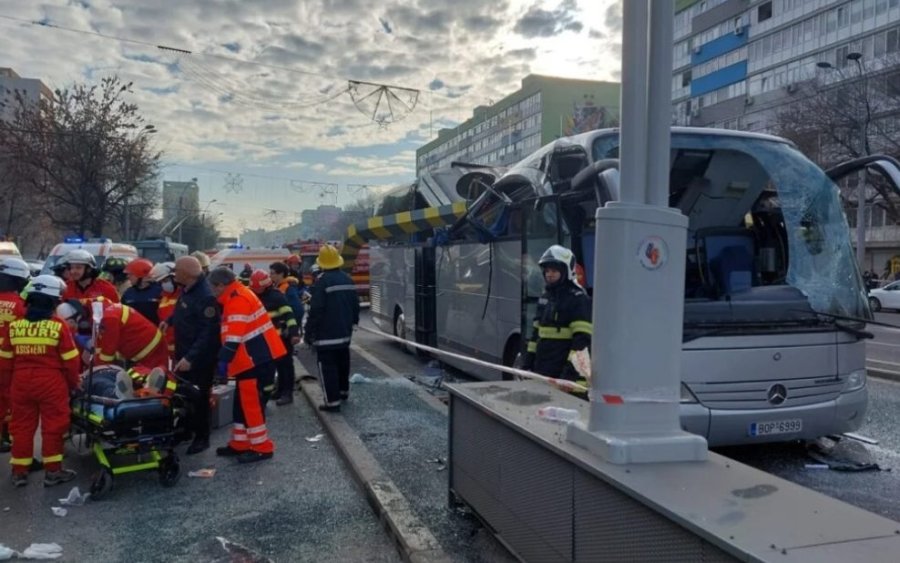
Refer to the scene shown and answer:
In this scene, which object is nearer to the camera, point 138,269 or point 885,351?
point 138,269

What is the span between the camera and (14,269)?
6129mm

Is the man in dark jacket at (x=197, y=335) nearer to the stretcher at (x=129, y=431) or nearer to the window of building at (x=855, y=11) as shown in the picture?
the stretcher at (x=129, y=431)

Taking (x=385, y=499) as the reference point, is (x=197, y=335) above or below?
above

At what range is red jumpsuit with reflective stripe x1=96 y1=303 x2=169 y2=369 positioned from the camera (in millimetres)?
6316

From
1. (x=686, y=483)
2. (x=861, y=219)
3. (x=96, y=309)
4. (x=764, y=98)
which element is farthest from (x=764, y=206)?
(x=764, y=98)

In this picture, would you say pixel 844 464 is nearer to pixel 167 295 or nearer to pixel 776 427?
pixel 776 427

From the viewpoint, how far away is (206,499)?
5.26 meters

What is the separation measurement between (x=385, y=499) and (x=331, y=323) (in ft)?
11.2

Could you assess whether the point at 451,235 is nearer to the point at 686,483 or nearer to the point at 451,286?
the point at 451,286

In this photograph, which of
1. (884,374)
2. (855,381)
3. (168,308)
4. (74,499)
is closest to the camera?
(74,499)

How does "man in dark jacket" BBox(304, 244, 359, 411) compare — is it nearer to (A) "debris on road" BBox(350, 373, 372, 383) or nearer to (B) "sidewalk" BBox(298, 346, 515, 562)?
(B) "sidewalk" BBox(298, 346, 515, 562)

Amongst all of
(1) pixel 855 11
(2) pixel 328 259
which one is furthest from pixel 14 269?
(1) pixel 855 11

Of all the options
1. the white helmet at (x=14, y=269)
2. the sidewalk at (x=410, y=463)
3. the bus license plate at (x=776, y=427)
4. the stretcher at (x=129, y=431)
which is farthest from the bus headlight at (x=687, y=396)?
the white helmet at (x=14, y=269)

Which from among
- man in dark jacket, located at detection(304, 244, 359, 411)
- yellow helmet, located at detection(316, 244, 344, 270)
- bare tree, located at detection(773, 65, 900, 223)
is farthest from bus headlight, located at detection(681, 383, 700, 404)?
bare tree, located at detection(773, 65, 900, 223)
